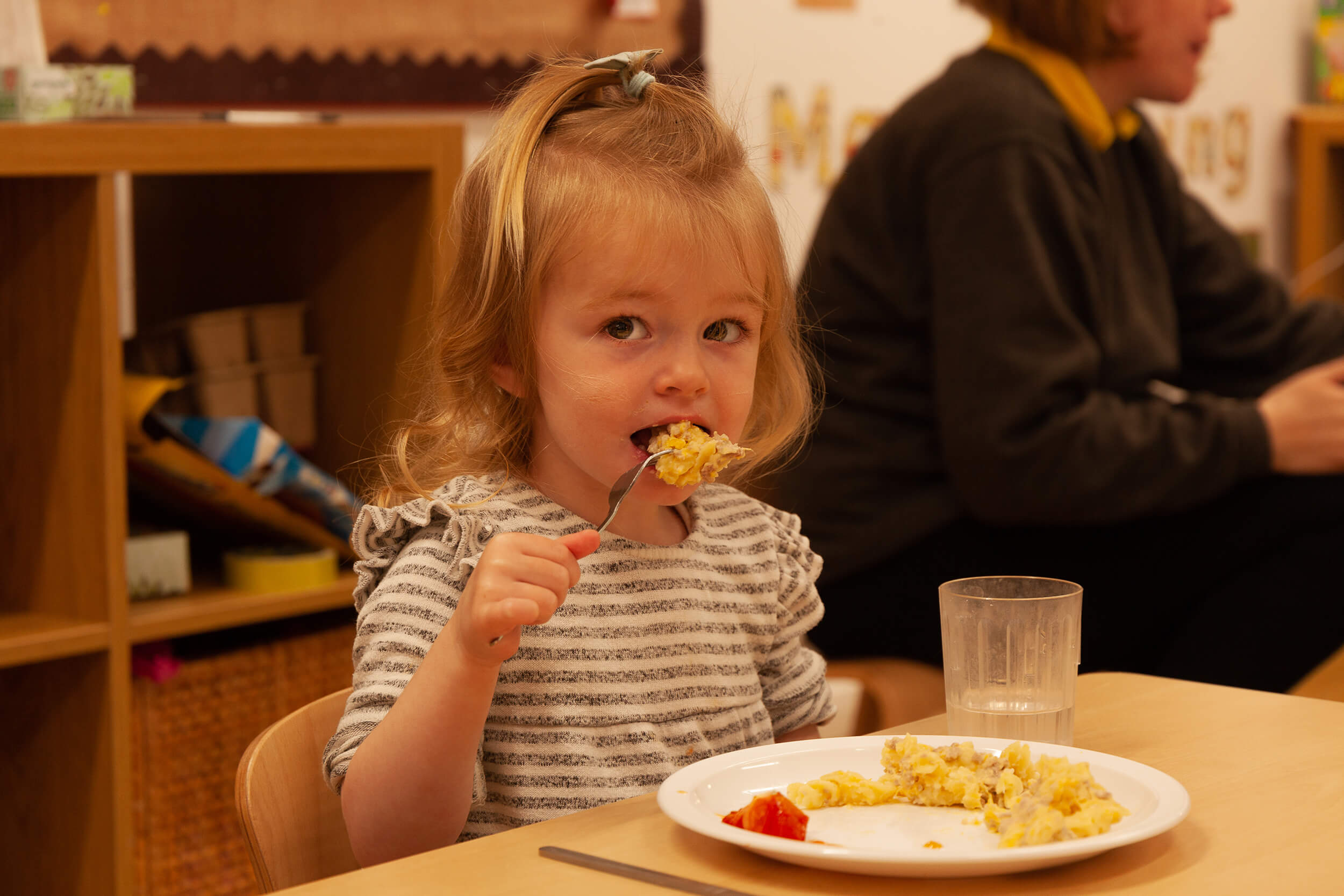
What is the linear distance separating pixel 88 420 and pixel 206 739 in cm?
38

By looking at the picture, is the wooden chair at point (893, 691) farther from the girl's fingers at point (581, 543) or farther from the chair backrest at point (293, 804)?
the girl's fingers at point (581, 543)

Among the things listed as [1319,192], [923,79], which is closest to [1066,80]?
[923,79]

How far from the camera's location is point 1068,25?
6.05ft

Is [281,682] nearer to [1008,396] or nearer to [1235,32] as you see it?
[1008,396]

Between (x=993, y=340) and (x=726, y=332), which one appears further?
(x=993, y=340)

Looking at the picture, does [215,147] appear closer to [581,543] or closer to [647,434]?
[647,434]

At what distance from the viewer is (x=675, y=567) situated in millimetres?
1028

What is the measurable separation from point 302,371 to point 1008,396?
0.83m

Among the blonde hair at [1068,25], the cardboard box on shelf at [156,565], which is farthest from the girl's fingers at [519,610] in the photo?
the blonde hair at [1068,25]

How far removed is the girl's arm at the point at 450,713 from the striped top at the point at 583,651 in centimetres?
3

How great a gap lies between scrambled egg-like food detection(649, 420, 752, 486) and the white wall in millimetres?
1012

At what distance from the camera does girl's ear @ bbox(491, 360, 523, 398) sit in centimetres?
102

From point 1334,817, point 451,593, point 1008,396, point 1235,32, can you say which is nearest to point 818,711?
point 451,593

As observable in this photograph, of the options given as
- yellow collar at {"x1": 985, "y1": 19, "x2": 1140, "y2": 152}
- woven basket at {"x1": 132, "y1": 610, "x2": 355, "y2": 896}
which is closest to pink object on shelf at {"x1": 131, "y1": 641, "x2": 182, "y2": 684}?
woven basket at {"x1": 132, "y1": 610, "x2": 355, "y2": 896}
